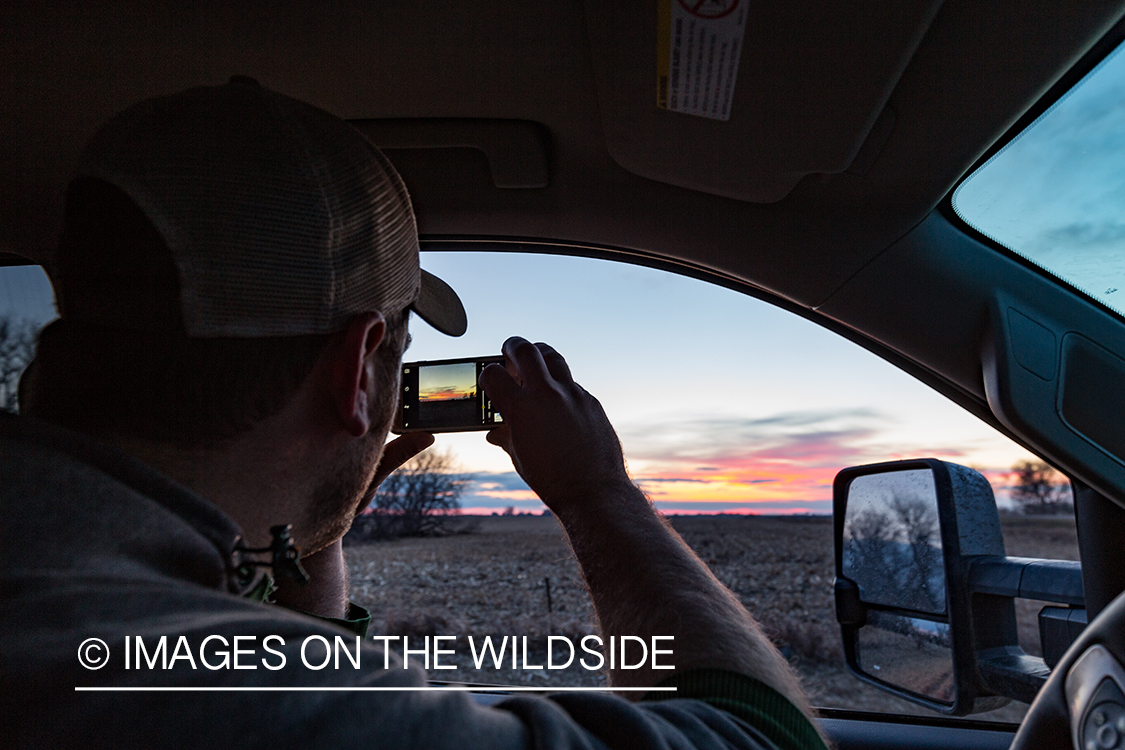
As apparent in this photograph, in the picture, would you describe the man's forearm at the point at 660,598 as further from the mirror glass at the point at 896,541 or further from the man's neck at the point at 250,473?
the mirror glass at the point at 896,541

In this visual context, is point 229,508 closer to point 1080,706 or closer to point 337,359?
point 337,359

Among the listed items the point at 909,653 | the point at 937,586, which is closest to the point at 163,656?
the point at 937,586

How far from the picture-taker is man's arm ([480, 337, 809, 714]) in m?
0.96

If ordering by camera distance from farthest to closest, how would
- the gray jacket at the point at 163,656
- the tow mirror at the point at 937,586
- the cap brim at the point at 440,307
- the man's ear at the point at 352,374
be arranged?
the tow mirror at the point at 937,586
the cap brim at the point at 440,307
the man's ear at the point at 352,374
the gray jacket at the point at 163,656

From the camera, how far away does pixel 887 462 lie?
2.52m

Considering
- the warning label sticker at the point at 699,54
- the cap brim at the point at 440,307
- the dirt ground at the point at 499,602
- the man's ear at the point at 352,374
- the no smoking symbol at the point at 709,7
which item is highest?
the no smoking symbol at the point at 709,7

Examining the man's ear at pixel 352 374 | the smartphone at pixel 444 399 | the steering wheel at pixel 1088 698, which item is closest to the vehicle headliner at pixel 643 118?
the smartphone at pixel 444 399

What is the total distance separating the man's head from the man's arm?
1.14 ft

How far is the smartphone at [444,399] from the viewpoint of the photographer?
5.79 feet

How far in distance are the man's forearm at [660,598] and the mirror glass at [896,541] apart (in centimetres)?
169

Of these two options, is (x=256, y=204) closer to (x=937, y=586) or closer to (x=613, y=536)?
(x=613, y=536)

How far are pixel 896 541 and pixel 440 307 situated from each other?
77.0 inches

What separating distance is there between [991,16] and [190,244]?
1.49 meters

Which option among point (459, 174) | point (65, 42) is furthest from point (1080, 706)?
point (65, 42)
